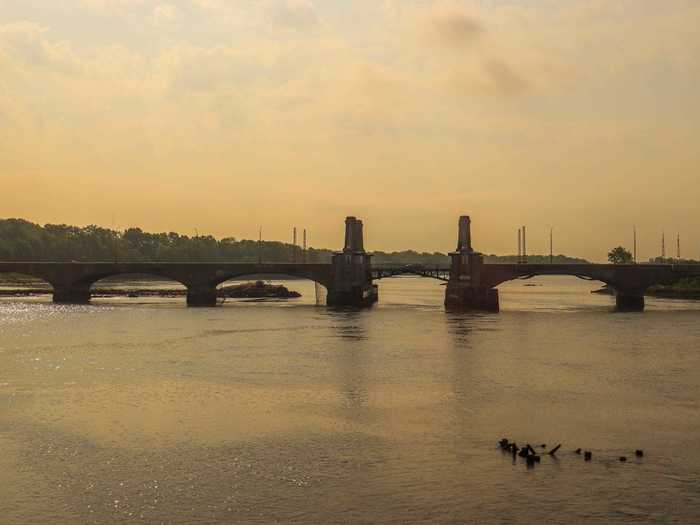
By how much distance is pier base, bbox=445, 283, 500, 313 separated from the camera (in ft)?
343

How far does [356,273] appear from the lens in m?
109

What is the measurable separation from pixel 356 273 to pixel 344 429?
7853 cm

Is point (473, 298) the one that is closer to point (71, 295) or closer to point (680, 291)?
point (680, 291)

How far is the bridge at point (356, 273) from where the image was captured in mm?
104312

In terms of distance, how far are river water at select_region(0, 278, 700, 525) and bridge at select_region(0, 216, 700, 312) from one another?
4147 cm

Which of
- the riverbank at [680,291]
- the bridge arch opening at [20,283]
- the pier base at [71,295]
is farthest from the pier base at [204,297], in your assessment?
the riverbank at [680,291]

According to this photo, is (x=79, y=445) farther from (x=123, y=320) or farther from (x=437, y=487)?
(x=123, y=320)

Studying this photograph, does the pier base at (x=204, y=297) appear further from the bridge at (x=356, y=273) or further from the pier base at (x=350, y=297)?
the pier base at (x=350, y=297)

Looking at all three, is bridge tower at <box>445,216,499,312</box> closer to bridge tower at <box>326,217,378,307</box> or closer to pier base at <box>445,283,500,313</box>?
pier base at <box>445,283,500,313</box>

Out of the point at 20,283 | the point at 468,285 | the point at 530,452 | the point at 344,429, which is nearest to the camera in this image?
the point at 530,452

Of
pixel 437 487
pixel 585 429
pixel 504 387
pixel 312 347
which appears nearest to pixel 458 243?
pixel 312 347

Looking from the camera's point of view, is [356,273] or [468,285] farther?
[356,273]

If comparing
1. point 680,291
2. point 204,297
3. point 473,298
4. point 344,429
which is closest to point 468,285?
point 473,298

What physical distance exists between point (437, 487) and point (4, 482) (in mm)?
11082
